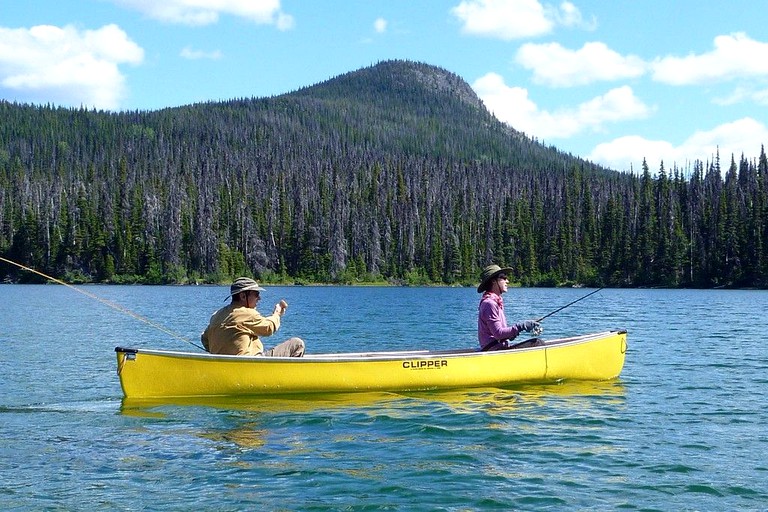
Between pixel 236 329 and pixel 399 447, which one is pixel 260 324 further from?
pixel 399 447

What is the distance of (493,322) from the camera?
55.1 ft

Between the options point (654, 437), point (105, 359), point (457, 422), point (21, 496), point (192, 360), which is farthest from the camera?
point (105, 359)

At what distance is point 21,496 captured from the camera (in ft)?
31.8

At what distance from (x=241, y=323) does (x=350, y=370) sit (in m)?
2.33

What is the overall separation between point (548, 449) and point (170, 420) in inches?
247

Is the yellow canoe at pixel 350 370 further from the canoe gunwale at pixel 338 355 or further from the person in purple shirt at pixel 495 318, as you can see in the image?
the person in purple shirt at pixel 495 318

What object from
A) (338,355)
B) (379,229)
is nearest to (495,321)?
(338,355)

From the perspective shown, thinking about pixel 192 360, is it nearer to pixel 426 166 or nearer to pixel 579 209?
pixel 579 209

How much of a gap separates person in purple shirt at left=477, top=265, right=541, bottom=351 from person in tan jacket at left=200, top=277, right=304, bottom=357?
409cm

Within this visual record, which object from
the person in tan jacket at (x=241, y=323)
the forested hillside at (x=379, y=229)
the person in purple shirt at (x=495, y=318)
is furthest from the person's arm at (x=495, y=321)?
the forested hillside at (x=379, y=229)

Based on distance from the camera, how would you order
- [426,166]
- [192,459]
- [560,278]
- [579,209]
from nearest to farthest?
[192,459] < [560,278] < [579,209] < [426,166]

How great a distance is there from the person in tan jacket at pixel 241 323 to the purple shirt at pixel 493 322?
4138 millimetres

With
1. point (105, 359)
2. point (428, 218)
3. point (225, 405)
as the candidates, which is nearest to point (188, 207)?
point (428, 218)

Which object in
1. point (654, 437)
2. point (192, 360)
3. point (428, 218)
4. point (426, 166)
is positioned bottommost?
point (654, 437)
